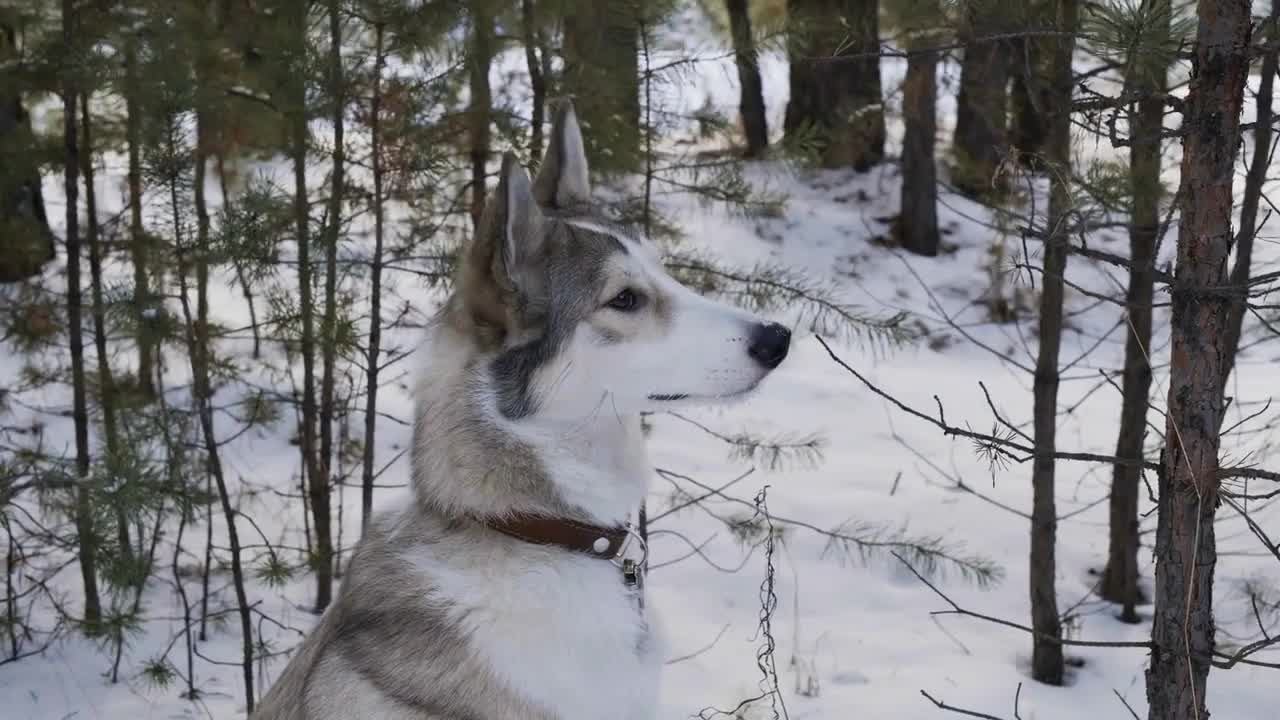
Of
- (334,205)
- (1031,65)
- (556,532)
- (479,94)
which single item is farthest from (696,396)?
(1031,65)

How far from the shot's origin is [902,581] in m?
6.18

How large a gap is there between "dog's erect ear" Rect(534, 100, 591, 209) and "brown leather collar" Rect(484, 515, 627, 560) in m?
1.03

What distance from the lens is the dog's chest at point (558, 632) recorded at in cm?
264

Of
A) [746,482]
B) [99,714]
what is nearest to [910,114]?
[746,482]

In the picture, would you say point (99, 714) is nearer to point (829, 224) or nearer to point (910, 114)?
point (910, 114)

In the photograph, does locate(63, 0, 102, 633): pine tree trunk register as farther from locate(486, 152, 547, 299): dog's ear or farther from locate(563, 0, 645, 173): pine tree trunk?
locate(486, 152, 547, 299): dog's ear

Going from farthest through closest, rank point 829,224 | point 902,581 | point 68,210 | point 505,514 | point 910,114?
point 829,224
point 910,114
point 902,581
point 68,210
point 505,514

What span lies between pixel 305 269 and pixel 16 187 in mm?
2049

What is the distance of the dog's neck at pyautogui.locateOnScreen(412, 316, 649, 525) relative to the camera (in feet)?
9.30

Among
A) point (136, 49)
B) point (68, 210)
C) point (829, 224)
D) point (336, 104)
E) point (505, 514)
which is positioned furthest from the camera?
point (829, 224)

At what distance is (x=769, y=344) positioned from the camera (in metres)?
2.83

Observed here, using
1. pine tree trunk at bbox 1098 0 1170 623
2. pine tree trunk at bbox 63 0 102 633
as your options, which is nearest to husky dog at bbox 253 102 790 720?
pine tree trunk at bbox 1098 0 1170 623

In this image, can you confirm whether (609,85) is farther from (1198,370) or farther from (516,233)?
(1198,370)

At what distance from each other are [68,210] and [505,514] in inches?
143
